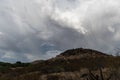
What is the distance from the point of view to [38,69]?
3654 inches

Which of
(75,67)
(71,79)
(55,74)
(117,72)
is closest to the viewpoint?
(117,72)

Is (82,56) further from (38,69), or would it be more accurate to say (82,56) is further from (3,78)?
(3,78)

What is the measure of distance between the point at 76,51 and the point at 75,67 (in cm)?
2772

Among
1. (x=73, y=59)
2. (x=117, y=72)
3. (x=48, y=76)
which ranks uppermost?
(x=73, y=59)

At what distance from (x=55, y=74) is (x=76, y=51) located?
35651 mm

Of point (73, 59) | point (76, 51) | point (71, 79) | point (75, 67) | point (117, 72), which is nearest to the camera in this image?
point (117, 72)

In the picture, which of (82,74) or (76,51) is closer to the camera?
(82,74)

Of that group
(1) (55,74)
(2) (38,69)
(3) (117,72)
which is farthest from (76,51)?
(3) (117,72)

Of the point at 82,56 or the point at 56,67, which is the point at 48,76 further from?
the point at 82,56

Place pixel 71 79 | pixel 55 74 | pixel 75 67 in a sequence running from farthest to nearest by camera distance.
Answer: pixel 75 67, pixel 55 74, pixel 71 79

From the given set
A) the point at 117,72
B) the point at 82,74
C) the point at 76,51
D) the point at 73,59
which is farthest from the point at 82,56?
the point at 117,72

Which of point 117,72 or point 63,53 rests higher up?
point 63,53

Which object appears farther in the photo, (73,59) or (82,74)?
(73,59)

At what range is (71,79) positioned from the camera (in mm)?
75812
